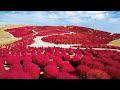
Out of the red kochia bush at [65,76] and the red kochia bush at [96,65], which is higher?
the red kochia bush at [96,65]

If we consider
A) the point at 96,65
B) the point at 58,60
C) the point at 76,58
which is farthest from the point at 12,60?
the point at 96,65

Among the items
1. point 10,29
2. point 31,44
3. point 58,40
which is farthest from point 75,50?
point 10,29

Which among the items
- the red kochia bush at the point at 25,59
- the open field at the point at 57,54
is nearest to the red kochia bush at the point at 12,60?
the open field at the point at 57,54

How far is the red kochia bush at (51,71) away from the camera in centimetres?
791

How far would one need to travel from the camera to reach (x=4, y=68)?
8.28m

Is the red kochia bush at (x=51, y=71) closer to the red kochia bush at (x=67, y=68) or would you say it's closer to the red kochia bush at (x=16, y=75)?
the red kochia bush at (x=67, y=68)

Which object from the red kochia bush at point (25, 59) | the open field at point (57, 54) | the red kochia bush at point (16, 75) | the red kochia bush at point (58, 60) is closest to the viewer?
the red kochia bush at point (16, 75)

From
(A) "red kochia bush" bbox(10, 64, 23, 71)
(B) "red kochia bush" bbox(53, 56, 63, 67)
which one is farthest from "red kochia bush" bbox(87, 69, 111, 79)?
(A) "red kochia bush" bbox(10, 64, 23, 71)

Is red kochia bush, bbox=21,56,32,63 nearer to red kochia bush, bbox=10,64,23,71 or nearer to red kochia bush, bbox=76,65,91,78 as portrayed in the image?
red kochia bush, bbox=10,64,23,71

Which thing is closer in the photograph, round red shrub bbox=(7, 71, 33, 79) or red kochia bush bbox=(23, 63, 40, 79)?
round red shrub bbox=(7, 71, 33, 79)

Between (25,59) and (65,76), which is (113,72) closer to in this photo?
(65,76)

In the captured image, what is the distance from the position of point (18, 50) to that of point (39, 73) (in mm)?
1046

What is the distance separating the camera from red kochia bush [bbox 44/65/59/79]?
7.91 metres
